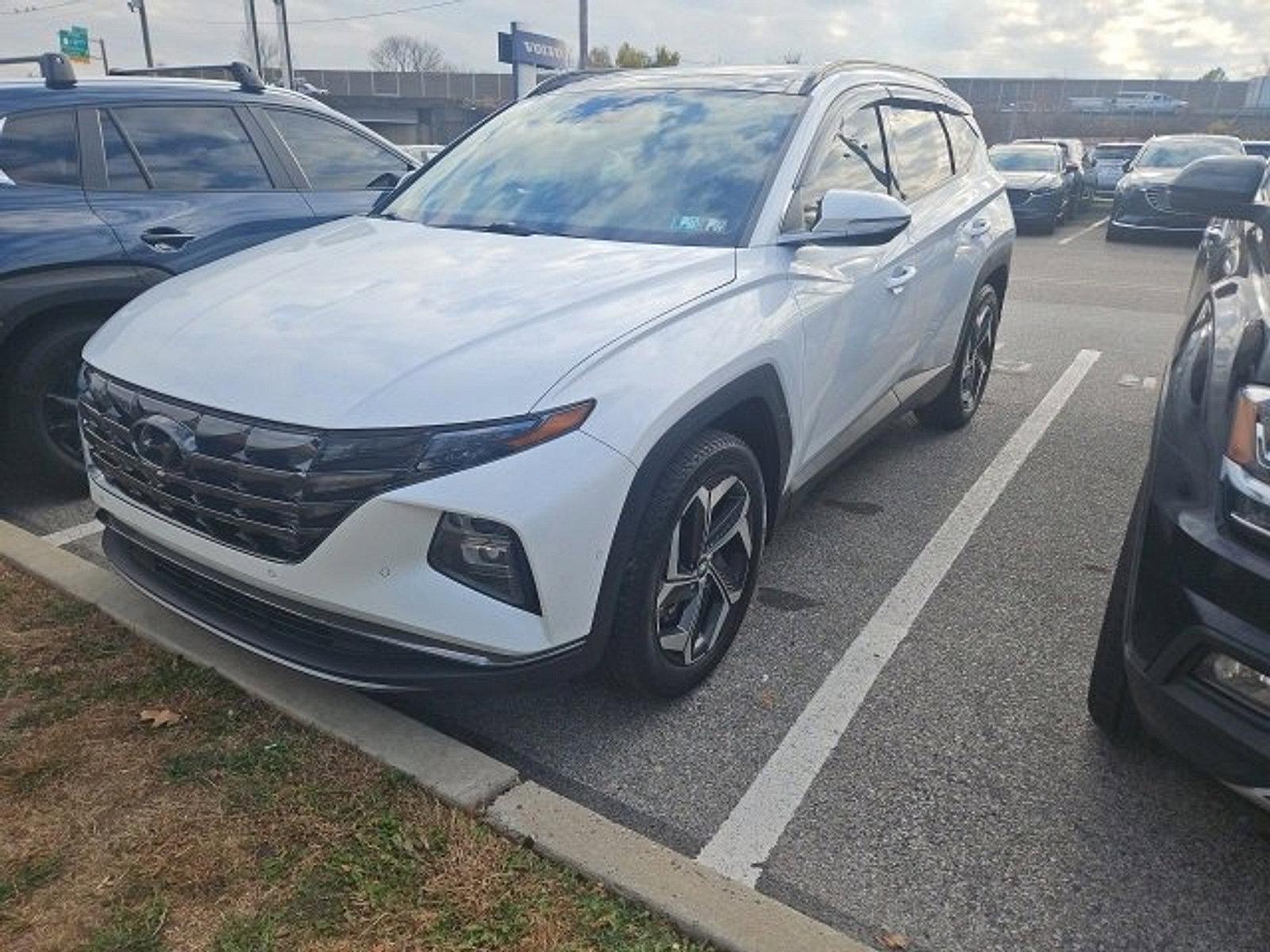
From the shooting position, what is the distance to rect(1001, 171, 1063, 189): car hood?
51.4 feet

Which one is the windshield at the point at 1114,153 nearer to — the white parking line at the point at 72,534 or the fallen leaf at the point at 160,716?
the white parking line at the point at 72,534

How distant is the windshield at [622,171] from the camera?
3.02m

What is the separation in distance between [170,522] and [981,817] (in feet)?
7.16

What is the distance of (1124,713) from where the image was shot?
8.02 ft

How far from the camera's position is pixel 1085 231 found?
17.2m

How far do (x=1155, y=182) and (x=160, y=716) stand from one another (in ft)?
51.6

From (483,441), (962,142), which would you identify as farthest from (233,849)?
(962,142)

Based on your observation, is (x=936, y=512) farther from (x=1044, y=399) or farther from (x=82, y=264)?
(x=82, y=264)

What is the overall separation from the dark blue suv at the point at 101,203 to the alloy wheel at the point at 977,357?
3535mm

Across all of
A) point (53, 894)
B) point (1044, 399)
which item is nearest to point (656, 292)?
point (53, 894)

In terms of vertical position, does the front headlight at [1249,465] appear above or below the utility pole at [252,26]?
below

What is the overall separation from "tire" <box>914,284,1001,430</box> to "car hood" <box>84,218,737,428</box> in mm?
2579

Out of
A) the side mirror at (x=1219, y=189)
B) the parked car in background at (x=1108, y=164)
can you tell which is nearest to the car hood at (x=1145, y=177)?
the parked car in background at (x=1108, y=164)

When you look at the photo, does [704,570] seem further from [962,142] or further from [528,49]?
[528,49]
